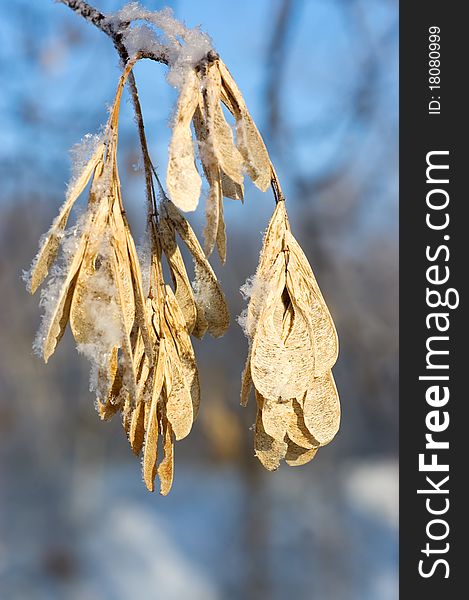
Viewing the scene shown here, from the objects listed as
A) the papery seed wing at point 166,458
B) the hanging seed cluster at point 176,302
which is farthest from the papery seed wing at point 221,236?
the papery seed wing at point 166,458

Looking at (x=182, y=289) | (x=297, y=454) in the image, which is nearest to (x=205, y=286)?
(x=182, y=289)

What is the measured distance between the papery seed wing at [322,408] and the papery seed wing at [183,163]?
13cm

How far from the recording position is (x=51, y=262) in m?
0.35

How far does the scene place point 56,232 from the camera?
0.34 meters

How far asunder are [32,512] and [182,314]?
13.5 feet

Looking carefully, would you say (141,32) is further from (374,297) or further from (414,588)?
(374,297)

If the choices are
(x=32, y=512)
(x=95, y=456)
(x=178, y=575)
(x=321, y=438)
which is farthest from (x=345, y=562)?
(x=321, y=438)

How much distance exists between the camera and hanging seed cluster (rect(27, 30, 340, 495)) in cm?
33

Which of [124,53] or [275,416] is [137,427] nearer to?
[275,416]

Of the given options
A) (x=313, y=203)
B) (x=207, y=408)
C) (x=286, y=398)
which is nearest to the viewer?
(x=286, y=398)

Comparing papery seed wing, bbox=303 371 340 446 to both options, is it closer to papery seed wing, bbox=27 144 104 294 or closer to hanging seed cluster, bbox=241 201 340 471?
hanging seed cluster, bbox=241 201 340 471

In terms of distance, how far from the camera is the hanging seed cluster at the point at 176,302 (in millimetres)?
329

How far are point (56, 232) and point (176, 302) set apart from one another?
Answer: 83 mm

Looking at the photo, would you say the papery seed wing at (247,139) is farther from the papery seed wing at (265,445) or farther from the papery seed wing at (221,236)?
the papery seed wing at (265,445)
